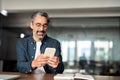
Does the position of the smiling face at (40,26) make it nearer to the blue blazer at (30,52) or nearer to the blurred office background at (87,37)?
the blue blazer at (30,52)

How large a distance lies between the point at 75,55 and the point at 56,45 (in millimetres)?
2392

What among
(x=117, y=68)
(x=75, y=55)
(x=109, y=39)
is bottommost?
(x=117, y=68)

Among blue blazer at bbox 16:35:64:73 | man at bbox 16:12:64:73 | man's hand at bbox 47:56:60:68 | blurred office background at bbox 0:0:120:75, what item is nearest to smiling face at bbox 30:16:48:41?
man at bbox 16:12:64:73

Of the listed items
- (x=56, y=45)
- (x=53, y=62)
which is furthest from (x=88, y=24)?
(x=53, y=62)

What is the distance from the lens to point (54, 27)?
4.31m

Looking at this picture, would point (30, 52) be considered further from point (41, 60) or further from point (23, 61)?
point (41, 60)

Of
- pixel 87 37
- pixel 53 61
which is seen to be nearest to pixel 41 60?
pixel 53 61

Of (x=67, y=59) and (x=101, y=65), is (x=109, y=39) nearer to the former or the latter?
(x=101, y=65)

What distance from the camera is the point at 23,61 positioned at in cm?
176

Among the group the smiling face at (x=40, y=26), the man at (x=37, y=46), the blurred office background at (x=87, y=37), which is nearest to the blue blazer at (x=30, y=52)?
the man at (x=37, y=46)

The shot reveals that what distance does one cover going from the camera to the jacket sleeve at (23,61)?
1.60 metres

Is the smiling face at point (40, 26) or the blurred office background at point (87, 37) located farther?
the blurred office background at point (87, 37)

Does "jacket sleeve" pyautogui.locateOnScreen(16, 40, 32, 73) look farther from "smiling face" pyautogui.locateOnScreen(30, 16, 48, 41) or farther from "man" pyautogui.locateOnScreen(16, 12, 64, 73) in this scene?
"smiling face" pyautogui.locateOnScreen(30, 16, 48, 41)

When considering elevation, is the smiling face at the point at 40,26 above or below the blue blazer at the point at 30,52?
above
